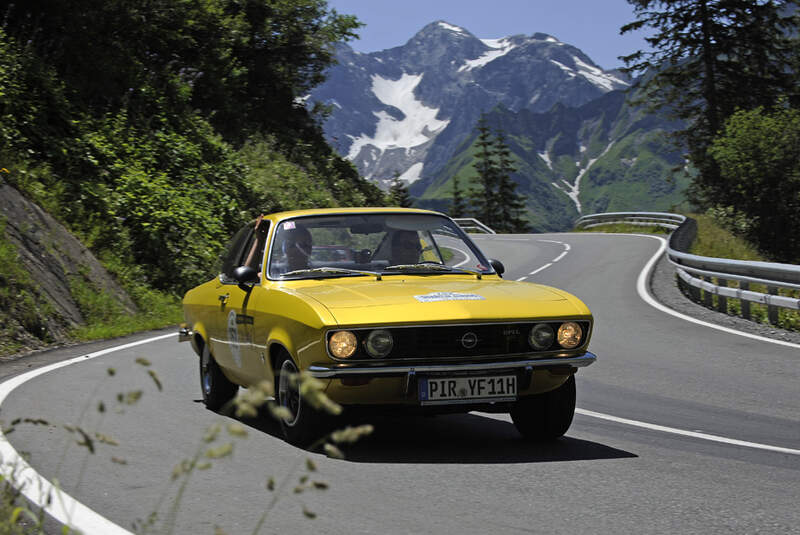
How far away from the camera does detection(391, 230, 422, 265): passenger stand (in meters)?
7.41

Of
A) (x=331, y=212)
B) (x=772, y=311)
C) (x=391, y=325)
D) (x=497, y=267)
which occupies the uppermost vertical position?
(x=331, y=212)

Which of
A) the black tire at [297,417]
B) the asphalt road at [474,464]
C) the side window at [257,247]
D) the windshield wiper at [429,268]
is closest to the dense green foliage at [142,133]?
the asphalt road at [474,464]

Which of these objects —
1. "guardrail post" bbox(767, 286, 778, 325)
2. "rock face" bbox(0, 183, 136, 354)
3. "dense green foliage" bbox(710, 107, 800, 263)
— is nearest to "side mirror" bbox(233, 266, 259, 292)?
"rock face" bbox(0, 183, 136, 354)

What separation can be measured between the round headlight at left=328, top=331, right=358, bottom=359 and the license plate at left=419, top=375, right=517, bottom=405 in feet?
1.44

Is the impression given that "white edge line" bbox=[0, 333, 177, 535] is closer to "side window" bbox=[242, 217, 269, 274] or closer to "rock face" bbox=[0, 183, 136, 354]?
"side window" bbox=[242, 217, 269, 274]

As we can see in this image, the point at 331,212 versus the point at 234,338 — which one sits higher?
the point at 331,212

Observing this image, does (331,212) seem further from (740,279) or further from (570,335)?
(740,279)

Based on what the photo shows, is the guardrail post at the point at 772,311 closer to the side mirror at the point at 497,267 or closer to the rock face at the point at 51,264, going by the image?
the side mirror at the point at 497,267

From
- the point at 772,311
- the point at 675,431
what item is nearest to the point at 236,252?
the point at 675,431

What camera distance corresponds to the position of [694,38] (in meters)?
50.2

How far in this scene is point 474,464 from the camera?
5.67 meters

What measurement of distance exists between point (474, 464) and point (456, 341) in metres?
0.72

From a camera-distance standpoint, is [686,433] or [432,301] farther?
[686,433]

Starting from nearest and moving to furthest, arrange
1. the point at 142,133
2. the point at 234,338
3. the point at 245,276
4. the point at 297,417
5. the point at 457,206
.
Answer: the point at 297,417 → the point at 245,276 → the point at 234,338 → the point at 142,133 → the point at 457,206
